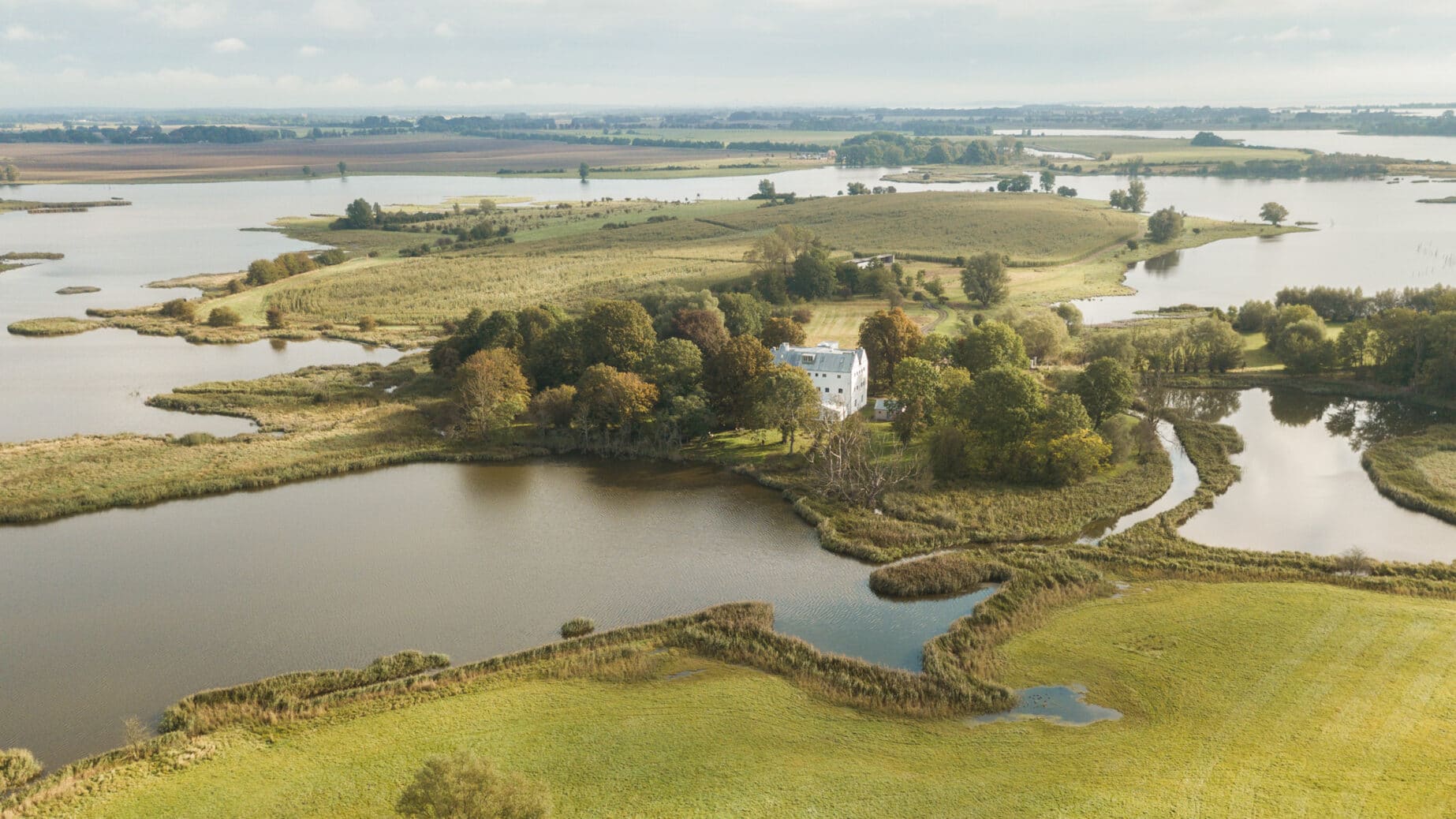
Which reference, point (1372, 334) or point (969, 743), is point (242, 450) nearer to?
point (969, 743)

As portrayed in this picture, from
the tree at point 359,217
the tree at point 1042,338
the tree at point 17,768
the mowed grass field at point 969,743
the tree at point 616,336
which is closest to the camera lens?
the mowed grass field at point 969,743

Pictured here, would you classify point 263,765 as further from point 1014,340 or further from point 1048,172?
point 1048,172

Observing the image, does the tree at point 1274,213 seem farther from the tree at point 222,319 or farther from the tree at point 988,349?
the tree at point 222,319

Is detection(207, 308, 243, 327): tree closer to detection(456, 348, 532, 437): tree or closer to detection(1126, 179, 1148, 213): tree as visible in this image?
detection(456, 348, 532, 437): tree

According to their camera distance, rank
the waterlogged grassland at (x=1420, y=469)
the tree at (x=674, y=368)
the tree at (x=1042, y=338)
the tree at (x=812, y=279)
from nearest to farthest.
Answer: the waterlogged grassland at (x=1420, y=469) → the tree at (x=674, y=368) → the tree at (x=1042, y=338) → the tree at (x=812, y=279)

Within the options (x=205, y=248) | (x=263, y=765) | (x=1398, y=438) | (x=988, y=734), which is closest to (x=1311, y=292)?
Result: (x=1398, y=438)

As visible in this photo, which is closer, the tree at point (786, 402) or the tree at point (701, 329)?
the tree at point (786, 402)

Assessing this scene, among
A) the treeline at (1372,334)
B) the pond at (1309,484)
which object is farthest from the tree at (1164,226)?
the pond at (1309,484)
